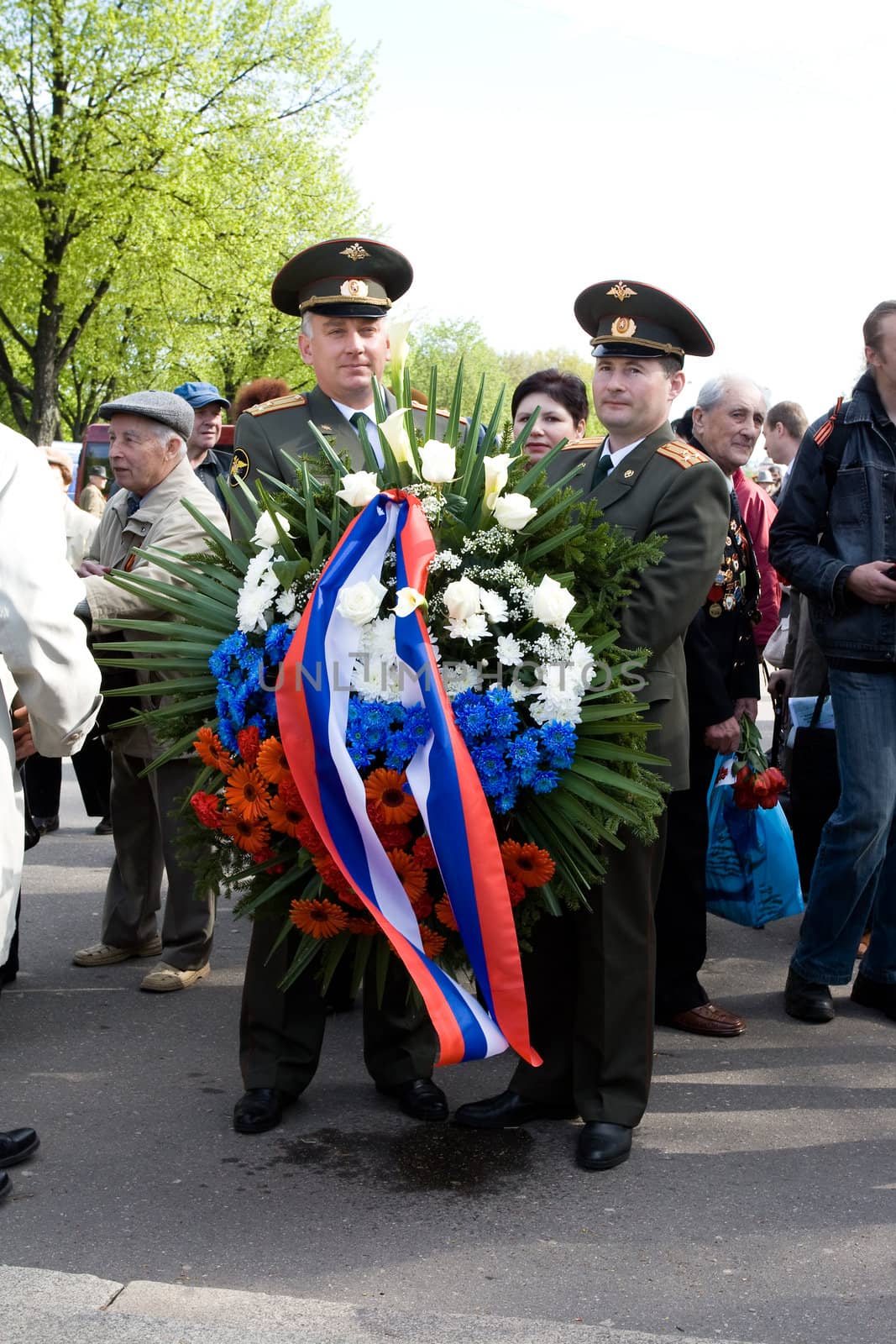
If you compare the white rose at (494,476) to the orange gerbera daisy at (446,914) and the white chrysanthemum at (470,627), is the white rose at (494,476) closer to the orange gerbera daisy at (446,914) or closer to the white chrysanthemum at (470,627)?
the white chrysanthemum at (470,627)

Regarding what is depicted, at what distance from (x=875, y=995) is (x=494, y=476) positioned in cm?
270

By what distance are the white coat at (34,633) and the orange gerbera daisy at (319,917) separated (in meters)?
0.64

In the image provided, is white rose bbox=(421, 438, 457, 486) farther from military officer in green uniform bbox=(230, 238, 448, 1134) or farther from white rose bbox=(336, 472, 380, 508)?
military officer in green uniform bbox=(230, 238, 448, 1134)

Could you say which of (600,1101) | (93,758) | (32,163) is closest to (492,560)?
(600,1101)

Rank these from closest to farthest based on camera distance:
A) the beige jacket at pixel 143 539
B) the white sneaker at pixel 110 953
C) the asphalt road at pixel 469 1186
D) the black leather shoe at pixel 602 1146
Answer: the asphalt road at pixel 469 1186, the black leather shoe at pixel 602 1146, the beige jacket at pixel 143 539, the white sneaker at pixel 110 953

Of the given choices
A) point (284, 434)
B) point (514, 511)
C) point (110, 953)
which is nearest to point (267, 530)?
point (514, 511)

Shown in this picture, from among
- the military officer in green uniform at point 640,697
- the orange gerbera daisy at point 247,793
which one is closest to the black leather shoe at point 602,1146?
the military officer in green uniform at point 640,697

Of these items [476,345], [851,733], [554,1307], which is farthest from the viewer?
[476,345]

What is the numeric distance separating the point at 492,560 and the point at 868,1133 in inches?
75.7

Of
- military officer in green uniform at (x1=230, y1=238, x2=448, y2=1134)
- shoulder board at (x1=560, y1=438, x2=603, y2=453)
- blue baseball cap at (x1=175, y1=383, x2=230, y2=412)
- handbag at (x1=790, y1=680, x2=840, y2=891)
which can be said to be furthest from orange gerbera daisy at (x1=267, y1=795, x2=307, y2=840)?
blue baseball cap at (x1=175, y1=383, x2=230, y2=412)

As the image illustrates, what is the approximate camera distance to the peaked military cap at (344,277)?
4.32 metres

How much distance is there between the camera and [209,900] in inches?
213

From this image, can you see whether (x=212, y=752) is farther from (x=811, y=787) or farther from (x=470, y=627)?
(x=811, y=787)

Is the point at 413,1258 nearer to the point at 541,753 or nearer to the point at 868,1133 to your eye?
the point at 541,753
